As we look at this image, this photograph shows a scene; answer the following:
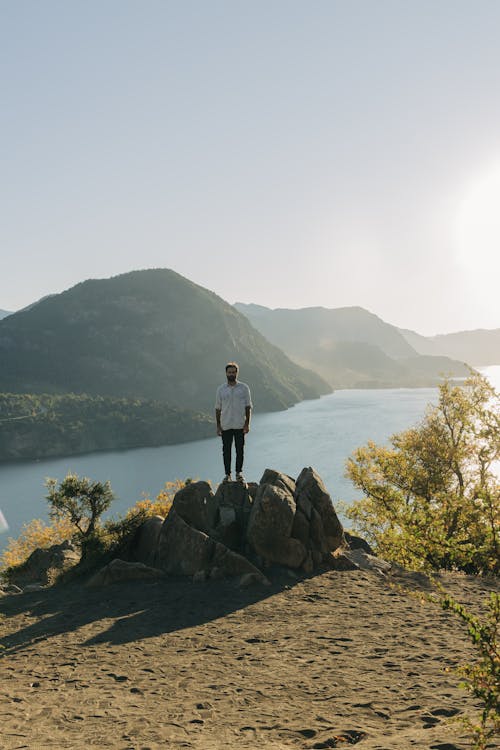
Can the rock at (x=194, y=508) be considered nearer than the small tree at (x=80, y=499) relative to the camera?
Yes

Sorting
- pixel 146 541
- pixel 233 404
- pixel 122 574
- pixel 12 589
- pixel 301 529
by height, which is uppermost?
pixel 233 404

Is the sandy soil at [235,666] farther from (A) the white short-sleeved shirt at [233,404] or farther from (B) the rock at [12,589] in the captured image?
(A) the white short-sleeved shirt at [233,404]

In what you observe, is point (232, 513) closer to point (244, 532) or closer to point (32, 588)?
point (244, 532)

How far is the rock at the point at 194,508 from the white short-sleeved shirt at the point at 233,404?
10.7ft

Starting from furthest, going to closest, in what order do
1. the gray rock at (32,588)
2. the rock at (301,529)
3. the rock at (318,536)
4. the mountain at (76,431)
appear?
1. the mountain at (76,431)
2. the rock at (318,536)
3. the rock at (301,529)
4. the gray rock at (32,588)

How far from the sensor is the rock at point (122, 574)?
17266 mm

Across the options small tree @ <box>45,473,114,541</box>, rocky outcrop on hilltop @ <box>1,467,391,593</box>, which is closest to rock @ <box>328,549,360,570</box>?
rocky outcrop on hilltop @ <box>1,467,391,593</box>

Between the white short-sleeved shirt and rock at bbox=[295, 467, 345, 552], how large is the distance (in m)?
3.90

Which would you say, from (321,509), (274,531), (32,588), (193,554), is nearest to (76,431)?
(32,588)

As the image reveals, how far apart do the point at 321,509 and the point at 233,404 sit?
537 cm

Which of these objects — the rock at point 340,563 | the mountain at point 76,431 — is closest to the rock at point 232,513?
the rock at point 340,563

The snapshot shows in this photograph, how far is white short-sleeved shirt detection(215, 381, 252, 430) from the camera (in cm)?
1738

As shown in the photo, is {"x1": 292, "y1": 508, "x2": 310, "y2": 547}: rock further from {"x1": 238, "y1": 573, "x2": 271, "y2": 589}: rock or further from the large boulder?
{"x1": 238, "y1": 573, "x2": 271, "y2": 589}: rock

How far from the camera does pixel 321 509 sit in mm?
18672
